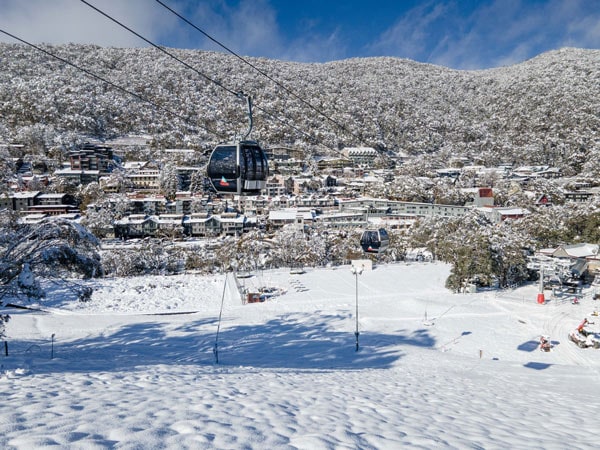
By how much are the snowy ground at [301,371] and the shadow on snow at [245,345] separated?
61 millimetres

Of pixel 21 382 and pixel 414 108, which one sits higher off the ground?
pixel 414 108

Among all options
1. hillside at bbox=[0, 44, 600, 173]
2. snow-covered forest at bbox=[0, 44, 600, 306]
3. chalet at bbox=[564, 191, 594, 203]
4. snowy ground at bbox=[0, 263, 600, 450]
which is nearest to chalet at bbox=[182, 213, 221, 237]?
snow-covered forest at bbox=[0, 44, 600, 306]

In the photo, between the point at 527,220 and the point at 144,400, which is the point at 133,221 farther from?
the point at 144,400

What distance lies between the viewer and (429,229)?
33125mm

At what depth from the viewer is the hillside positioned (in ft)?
266

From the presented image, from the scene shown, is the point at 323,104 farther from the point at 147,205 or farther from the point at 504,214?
the point at 504,214

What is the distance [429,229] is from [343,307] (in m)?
20.2

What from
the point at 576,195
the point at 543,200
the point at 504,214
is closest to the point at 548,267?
the point at 504,214

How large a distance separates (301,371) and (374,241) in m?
7.89

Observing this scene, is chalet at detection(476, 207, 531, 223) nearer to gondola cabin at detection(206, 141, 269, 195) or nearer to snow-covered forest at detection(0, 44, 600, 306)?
snow-covered forest at detection(0, 44, 600, 306)

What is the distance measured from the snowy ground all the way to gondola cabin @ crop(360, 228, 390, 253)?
273 cm

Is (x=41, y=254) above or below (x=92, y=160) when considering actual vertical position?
below

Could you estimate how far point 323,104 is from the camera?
120m

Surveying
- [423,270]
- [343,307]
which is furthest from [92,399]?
[423,270]
